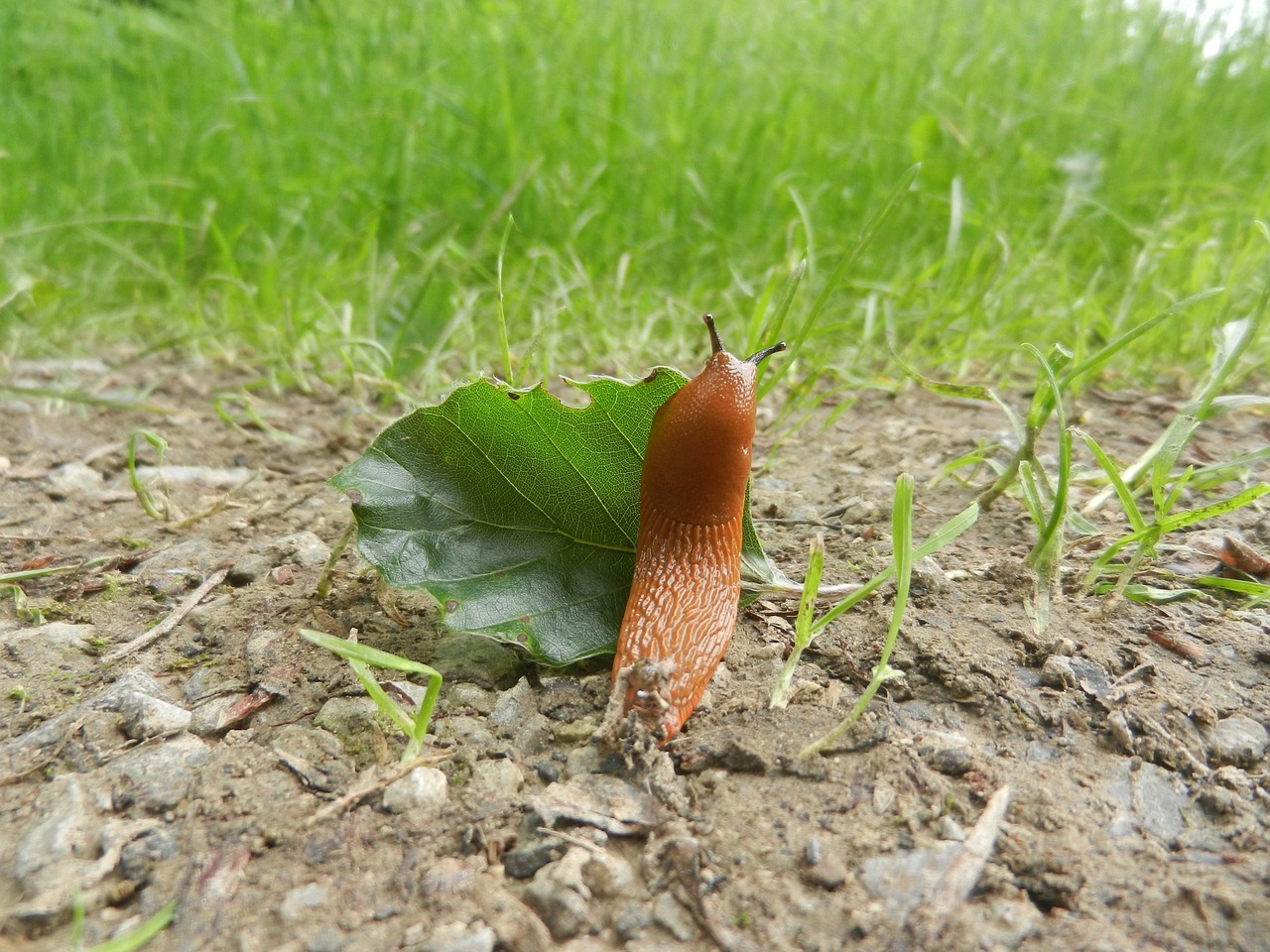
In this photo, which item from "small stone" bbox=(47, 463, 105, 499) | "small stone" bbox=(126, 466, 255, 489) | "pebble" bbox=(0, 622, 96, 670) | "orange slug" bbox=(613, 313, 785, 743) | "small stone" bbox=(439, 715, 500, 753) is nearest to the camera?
"small stone" bbox=(439, 715, 500, 753)

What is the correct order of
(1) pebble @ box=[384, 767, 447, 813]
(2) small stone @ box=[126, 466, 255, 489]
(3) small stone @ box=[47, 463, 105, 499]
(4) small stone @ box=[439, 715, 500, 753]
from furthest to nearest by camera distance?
(2) small stone @ box=[126, 466, 255, 489] → (3) small stone @ box=[47, 463, 105, 499] → (4) small stone @ box=[439, 715, 500, 753] → (1) pebble @ box=[384, 767, 447, 813]

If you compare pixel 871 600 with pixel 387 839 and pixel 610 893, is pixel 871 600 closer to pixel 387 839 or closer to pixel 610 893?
pixel 610 893

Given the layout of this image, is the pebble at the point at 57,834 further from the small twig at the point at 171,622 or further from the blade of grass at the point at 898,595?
the blade of grass at the point at 898,595

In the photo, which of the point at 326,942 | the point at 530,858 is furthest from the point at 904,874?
the point at 326,942

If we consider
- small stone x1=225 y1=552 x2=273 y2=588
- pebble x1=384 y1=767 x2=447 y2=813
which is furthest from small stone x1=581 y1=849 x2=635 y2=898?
small stone x1=225 y1=552 x2=273 y2=588

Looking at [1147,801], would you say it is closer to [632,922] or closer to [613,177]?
[632,922]

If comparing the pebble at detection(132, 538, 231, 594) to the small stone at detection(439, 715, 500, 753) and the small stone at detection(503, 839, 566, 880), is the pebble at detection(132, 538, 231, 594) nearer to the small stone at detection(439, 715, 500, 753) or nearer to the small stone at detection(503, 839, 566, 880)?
the small stone at detection(439, 715, 500, 753)

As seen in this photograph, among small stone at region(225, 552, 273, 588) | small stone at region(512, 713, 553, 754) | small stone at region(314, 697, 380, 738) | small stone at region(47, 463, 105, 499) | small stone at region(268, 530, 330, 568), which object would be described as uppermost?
small stone at region(512, 713, 553, 754)

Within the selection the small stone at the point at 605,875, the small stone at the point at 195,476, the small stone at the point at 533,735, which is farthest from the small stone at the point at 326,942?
the small stone at the point at 195,476
